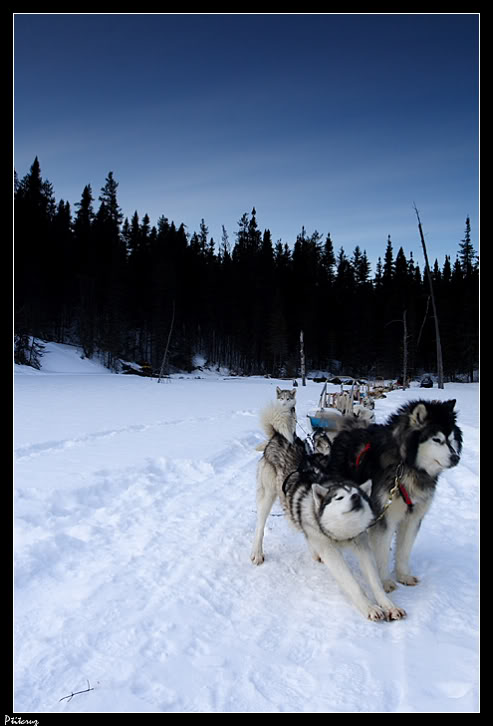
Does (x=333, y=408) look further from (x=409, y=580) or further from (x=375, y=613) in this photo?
(x=375, y=613)

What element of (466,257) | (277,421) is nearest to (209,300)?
(466,257)

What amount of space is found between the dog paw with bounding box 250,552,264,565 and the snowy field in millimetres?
53

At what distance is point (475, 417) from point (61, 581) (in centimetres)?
1009

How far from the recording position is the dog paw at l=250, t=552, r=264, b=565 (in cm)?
326

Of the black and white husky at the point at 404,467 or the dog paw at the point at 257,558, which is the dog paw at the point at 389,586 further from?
the dog paw at the point at 257,558

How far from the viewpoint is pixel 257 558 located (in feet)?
10.7

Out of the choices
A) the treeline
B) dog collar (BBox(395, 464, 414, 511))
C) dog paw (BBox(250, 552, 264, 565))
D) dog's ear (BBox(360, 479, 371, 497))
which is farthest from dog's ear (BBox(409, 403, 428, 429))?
the treeline

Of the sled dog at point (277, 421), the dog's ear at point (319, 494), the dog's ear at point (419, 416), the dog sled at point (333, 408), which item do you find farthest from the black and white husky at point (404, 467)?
the dog sled at point (333, 408)

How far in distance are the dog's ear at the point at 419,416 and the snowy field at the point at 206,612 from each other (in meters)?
1.14

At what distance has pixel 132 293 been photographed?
4128 centimetres

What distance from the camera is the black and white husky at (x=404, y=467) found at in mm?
2742

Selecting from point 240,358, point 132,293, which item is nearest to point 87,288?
point 132,293

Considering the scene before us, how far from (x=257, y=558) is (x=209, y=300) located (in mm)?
42596
